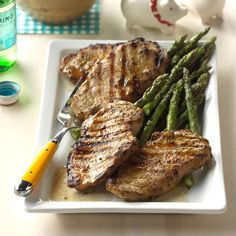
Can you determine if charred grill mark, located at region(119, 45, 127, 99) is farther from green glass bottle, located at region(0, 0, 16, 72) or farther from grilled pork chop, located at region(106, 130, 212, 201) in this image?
green glass bottle, located at region(0, 0, 16, 72)

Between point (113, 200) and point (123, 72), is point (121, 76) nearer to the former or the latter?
point (123, 72)

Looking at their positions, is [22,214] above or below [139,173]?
below

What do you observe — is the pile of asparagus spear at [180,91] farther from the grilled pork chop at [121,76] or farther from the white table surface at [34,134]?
the white table surface at [34,134]

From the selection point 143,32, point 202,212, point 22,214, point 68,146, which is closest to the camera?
point 202,212

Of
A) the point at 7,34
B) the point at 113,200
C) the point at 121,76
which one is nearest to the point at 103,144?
the point at 113,200

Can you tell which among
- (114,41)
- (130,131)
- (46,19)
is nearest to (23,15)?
→ (46,19)

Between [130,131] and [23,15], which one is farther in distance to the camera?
[23,15]

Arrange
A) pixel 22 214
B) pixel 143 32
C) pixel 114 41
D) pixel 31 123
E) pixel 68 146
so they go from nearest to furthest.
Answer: pixel 22 214 < pixel 68 146 < pixel 31 123 < pixel 114 41 < pixel 143 32

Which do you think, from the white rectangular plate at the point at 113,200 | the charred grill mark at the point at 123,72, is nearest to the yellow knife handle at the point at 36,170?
the white rectangular plate at the point at 113,200

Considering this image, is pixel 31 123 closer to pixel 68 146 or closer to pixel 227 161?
pixel 68 146
